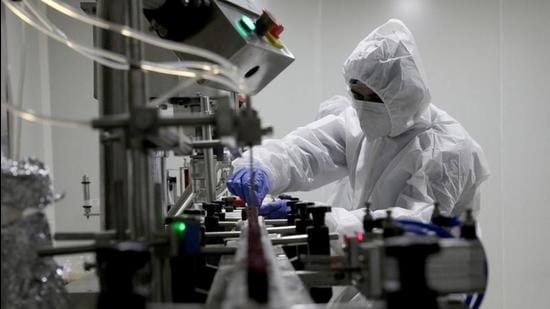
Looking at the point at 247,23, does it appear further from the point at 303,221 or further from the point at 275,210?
the point at 275,210

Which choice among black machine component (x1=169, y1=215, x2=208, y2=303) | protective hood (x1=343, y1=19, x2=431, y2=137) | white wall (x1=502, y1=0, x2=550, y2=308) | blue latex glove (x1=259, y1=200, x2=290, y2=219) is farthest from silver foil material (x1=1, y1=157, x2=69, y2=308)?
white wall (x1=502, y1=0, x2=550, y2=308)

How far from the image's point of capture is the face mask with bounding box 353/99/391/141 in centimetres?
178

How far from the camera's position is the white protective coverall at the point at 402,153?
170cm

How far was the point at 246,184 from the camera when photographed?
1697mm

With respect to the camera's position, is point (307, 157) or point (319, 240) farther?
point (307, 157)

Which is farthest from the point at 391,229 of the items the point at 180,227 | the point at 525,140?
the point at 525,140

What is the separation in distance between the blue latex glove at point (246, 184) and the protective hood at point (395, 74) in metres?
0.47

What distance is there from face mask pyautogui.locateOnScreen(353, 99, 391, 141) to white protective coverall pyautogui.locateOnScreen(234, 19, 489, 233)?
2cm

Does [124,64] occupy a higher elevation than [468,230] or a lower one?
higher

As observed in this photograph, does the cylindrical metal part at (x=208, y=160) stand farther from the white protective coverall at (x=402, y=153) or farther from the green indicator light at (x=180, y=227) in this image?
the green indicator light at (x=180, y=227)

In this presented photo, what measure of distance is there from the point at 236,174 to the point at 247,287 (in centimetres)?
127

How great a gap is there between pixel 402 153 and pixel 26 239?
139cm

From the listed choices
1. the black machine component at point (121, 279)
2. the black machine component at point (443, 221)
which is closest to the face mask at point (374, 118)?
the black machine component at point (443, 221)

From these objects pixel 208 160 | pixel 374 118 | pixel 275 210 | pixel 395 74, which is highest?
pixel 395 74
